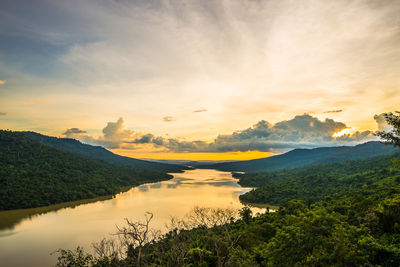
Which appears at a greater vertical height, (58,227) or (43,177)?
(43,177)

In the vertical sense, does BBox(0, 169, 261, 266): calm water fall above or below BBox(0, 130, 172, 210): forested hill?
below

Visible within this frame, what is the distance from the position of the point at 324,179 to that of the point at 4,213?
331 feet

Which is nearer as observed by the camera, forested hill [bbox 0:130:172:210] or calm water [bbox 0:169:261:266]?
calm water [bbox 0:169:261:266]

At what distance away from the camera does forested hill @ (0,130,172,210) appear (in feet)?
237

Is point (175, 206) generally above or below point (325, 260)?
below

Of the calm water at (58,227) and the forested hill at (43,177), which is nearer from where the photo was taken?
the calm water at (58,227)

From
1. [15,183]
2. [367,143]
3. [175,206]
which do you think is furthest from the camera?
[367,143]

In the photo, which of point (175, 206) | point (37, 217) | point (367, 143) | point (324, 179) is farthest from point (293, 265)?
point (367, 143)

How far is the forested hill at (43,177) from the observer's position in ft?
237

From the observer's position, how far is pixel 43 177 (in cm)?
8956

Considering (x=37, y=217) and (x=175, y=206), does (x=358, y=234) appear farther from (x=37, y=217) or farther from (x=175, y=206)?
(x=37, y=217)

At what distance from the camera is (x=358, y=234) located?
17.6m

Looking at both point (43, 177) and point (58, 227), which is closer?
point (58, 227)

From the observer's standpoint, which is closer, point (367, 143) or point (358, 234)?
point (358, 234)
